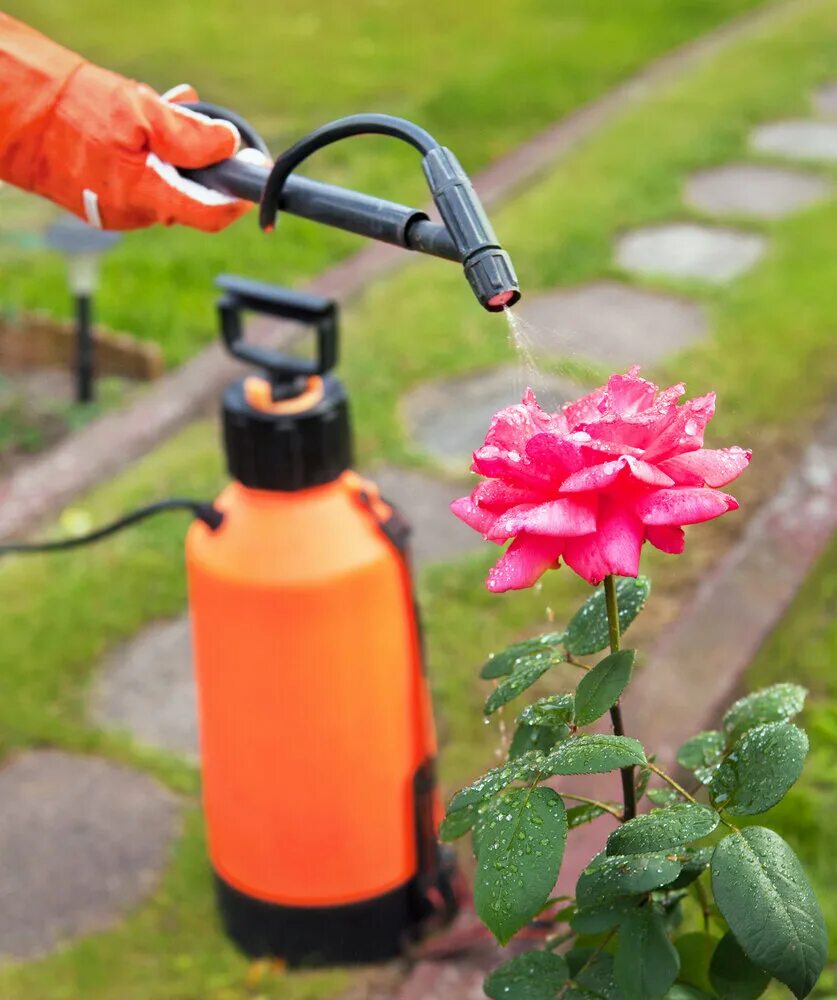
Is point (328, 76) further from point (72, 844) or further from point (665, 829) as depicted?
point (665, 829)

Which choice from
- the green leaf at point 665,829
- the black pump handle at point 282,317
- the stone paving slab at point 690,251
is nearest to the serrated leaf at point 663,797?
the green leaf at point 665,829

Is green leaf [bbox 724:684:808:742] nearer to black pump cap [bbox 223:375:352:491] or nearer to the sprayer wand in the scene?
the sprayer wand

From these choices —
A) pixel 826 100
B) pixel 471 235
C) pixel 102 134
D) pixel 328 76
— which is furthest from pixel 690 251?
pixel 471 235

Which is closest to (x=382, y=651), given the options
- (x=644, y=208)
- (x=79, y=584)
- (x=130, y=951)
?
(x=130, y=951)

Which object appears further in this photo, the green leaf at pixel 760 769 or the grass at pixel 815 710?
the grass at pixel 815 710

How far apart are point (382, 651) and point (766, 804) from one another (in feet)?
3.43

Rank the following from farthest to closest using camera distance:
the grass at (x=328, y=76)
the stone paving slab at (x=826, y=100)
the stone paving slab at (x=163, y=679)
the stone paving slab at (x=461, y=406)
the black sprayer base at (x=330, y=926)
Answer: the stone paving slab at (x=826, y=100)
the grass at (x=328, y=76)
the stone paving slab at (x=461, y=406)
the stone paving slab at (x=163, y=679)
the black sprayer base at (x=330, y=926)

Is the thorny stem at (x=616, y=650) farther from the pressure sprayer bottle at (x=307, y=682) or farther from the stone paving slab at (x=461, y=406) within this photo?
the stone paving slab at (x=461, y=406)

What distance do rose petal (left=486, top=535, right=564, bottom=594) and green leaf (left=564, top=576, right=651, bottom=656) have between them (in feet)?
0.83

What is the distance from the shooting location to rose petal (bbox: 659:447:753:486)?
3.36 ft

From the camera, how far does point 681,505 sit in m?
1.01

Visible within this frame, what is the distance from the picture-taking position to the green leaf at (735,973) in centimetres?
121

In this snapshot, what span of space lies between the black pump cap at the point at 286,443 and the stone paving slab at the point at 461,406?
1731 mm

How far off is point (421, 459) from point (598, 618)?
2450 mm
